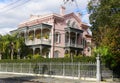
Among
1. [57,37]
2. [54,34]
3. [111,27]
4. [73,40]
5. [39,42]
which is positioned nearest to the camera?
[111,27]

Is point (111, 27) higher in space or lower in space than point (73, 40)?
lower

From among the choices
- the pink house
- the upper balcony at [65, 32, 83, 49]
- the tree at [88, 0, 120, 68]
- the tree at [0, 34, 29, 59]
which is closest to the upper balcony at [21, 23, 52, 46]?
the pink house

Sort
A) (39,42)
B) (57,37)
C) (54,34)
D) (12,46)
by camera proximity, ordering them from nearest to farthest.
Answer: (39,42) < (54,34) < (12,46) < (57,37)

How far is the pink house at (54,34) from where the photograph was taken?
152 feet

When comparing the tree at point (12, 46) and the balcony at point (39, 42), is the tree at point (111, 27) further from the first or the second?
the tree at point (12, 46)

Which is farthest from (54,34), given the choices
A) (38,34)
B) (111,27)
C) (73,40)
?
(111,27)

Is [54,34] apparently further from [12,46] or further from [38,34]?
[12,46]

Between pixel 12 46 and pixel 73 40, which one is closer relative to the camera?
pixel 12 46

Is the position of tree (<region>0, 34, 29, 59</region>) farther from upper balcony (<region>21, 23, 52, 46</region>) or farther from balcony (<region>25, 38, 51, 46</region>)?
upper balcony (<region>21, 23, 52, 46</region>)

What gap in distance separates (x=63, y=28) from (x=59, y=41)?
2.42 metres

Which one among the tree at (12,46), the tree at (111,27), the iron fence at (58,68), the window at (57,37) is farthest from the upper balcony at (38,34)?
the tree at (111,27)

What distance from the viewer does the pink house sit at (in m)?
46.2

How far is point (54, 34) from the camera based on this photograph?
153 feet

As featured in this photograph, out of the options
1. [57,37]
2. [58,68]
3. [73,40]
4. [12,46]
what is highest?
[57,37]
